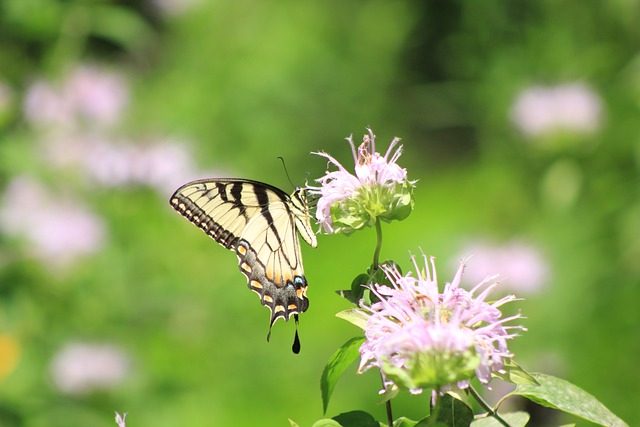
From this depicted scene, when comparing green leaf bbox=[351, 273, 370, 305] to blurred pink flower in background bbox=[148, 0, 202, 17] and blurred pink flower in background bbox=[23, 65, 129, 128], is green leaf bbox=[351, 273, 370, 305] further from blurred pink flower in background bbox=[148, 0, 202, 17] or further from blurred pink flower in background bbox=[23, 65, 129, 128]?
blurred pink flower in background bbox=[148, 0, 202, 17]

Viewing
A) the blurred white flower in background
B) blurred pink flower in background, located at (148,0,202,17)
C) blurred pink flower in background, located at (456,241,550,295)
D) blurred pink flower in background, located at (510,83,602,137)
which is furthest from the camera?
blurred pink flower in background, located at (148,0,202,17)

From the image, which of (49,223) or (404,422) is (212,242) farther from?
(404,422)

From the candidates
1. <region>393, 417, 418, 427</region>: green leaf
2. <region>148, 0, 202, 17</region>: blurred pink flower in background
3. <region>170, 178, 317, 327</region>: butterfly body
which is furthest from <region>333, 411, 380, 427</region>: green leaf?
<region>148, 0, 202, 17</region>: blurred pink flower in background

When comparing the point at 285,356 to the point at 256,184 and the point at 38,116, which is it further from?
the point at 256,184

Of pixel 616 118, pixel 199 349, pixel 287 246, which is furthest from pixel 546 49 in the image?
pixel 287 246

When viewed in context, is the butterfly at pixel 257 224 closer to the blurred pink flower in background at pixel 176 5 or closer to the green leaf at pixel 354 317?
the green leaf at pixel 354 317

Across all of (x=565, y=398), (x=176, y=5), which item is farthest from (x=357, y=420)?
(x=176, y=5)

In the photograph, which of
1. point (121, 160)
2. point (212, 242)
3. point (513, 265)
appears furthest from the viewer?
point (212, 242)
